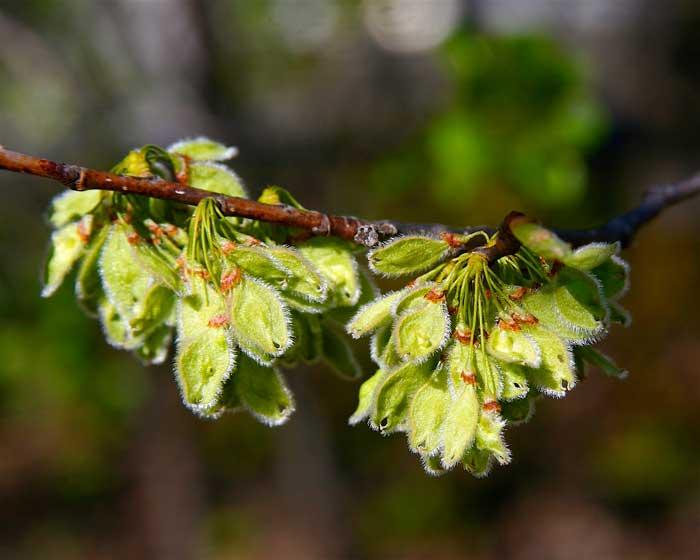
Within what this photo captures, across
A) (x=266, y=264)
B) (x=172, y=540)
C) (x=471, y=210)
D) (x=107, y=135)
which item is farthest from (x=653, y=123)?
(x=266, y=264)

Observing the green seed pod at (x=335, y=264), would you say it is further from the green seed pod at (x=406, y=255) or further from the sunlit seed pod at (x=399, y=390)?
the sunlit seed pod at (x=399, y=390)

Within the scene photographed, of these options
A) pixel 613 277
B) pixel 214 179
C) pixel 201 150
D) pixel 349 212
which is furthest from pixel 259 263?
pixel 349 212

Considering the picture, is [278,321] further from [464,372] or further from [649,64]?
[649,64]

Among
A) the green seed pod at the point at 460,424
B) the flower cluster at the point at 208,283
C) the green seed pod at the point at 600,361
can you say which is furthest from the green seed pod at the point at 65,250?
the green seed pod at the point at 600,361

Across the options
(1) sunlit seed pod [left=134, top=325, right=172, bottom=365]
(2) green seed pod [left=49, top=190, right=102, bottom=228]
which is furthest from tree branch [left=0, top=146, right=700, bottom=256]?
(1) sunlit seed pod [left=134, top=325, right=172, bottom=365]

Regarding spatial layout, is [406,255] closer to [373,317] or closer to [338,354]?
[373,317]

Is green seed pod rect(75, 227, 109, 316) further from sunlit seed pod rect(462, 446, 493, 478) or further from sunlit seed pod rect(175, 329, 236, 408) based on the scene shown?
sunlit seed pod rect(462, 446, 493, 478)
